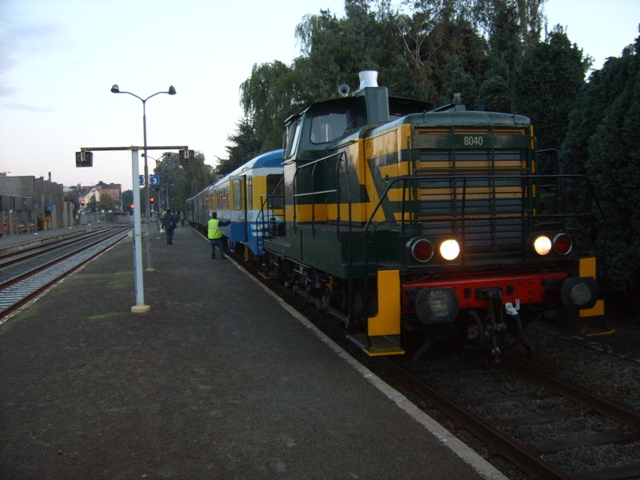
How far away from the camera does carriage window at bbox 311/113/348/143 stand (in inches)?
312

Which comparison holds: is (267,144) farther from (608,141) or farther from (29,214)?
(29,214)

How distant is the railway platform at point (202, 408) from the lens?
12.2 ft

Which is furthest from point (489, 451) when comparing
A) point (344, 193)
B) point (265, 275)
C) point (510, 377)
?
point (265, 275)

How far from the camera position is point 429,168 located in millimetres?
5770

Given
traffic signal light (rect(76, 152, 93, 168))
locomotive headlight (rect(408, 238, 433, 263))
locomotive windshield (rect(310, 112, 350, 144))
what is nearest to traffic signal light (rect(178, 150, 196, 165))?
traffic signal light (rect(76, 152, 93, 168))

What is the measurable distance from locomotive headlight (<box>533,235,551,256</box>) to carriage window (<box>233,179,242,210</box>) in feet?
38.2

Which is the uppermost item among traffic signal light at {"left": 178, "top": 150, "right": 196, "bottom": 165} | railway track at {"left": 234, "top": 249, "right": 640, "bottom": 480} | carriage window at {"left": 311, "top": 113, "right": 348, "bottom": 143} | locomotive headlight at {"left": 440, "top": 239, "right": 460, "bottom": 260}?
traffic signal light at {"left": 178, "top": 150, "right": 196, "bottom": 165}

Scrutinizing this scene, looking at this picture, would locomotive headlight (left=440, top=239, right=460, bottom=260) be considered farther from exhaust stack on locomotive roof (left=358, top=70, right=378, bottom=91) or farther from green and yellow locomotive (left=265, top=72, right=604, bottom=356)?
exhaust stack on locomotive roof (left=358, top=70, right=378, bottom=91)

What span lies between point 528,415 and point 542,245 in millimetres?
1790

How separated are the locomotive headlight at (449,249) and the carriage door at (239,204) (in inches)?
413

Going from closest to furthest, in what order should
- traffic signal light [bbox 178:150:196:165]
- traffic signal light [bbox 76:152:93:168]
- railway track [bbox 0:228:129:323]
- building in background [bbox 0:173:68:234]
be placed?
traffic signal light [bbox 76:152:93:168]
railway track [bbox 0:228:129:323]
traffic signal light [bbox 178:150:196:165]
building in background [bbox 0:173:68:234]

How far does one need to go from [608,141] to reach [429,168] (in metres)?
3.20

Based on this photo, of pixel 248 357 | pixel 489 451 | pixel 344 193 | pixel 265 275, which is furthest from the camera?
pixel 265 275

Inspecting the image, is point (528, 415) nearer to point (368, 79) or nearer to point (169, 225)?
point (368, 79)
